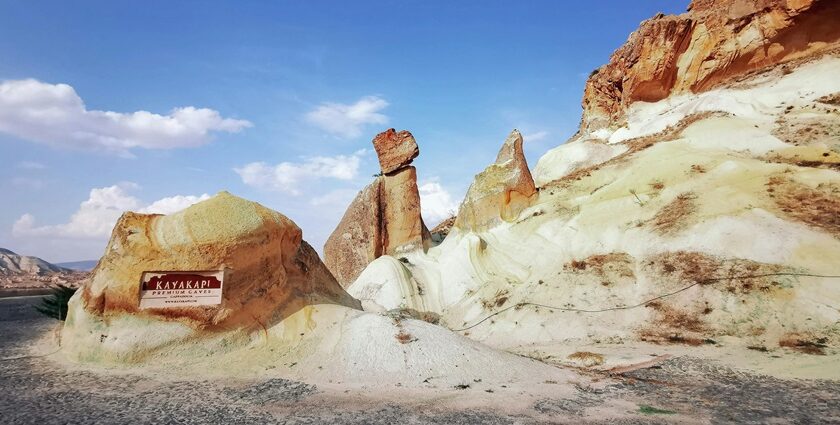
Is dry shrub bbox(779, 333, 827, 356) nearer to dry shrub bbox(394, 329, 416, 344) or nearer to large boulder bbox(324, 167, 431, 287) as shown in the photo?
dry shrub bbox(394, 329, 416, 344)

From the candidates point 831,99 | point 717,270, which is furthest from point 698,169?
point 831,99

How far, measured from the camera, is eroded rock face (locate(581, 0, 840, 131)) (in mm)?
19953

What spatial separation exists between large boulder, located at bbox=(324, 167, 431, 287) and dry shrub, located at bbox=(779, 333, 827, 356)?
12.0 metres

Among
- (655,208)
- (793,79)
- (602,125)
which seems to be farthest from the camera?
(602,125)

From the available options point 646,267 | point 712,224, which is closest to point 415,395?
point 646,267

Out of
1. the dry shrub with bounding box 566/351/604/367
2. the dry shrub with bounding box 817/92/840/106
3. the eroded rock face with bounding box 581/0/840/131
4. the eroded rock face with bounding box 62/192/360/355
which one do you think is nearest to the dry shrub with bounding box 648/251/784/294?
the dry shrub with bounding box 566/351/604/367

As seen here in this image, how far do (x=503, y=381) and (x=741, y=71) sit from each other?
67.6 feet

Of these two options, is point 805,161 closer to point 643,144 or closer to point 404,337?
point 643,144

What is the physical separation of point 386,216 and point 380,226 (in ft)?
1.65

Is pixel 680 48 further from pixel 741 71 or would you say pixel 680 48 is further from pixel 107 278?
pixel 107 278

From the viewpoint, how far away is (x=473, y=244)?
56.3 feet

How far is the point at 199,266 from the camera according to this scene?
335 inches

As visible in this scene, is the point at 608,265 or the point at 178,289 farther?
the point at 608,265

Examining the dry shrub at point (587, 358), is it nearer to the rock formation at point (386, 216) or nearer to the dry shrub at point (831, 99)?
the rock formation at point (386, 216)
